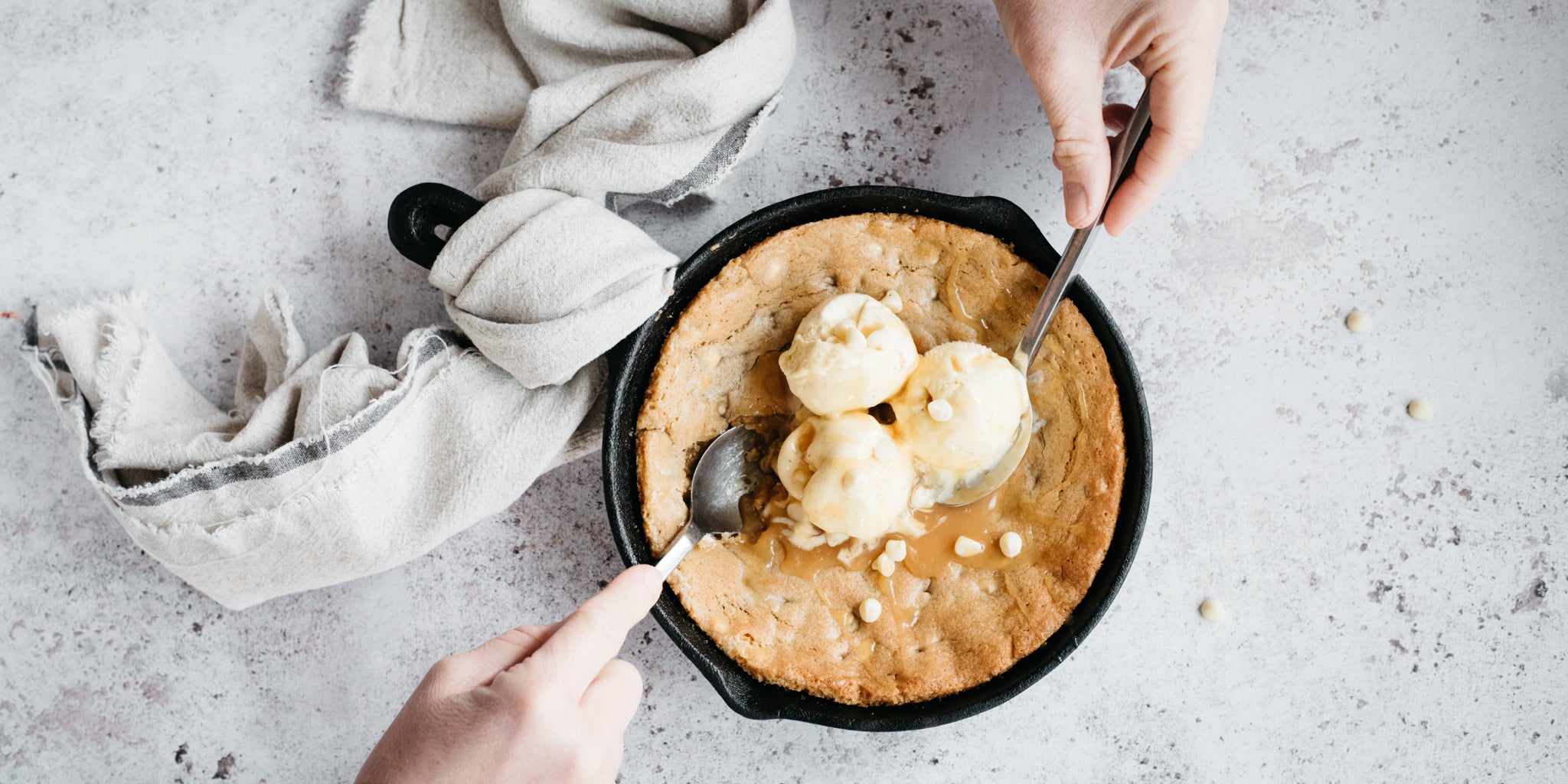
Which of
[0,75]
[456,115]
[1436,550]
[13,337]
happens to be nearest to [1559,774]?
[1436,550]

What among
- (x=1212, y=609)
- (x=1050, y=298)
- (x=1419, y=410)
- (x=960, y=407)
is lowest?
(x=1212, y=609)

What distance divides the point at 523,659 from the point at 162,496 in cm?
86

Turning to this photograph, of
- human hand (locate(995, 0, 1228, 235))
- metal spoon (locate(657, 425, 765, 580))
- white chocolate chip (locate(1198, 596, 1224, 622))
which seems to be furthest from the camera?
white chocolate chip (locate(1198, 596, 1224, 622))

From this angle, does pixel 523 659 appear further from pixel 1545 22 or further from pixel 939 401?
pixel 1545 22

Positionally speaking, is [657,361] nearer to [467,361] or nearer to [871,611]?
[467,361]

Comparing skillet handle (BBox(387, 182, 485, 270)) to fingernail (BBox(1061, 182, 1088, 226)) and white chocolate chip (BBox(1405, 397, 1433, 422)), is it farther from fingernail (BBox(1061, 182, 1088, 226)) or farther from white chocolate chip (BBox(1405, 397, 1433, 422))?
white chocolate chip (BBox(1405, 397, 1433, 422))

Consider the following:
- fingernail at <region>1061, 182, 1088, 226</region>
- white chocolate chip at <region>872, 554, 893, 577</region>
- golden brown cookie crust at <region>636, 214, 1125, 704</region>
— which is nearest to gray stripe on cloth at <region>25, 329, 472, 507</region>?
golden brown cookie crust at <region>636, 214, 1125, 704</region>

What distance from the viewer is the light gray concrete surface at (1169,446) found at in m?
1.93

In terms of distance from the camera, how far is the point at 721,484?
5.75ft

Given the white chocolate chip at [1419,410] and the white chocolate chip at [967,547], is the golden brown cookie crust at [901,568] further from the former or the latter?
the white chocolate chip at [1419,410]

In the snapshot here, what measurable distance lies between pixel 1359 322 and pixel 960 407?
36.3 inches

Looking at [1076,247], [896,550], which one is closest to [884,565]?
[896,550]

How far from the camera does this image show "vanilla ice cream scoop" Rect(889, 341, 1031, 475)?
64.0 inches

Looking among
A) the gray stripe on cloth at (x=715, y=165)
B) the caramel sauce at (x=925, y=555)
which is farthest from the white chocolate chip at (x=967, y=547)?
the gray stripe on cloth at (x=715, y=165)
